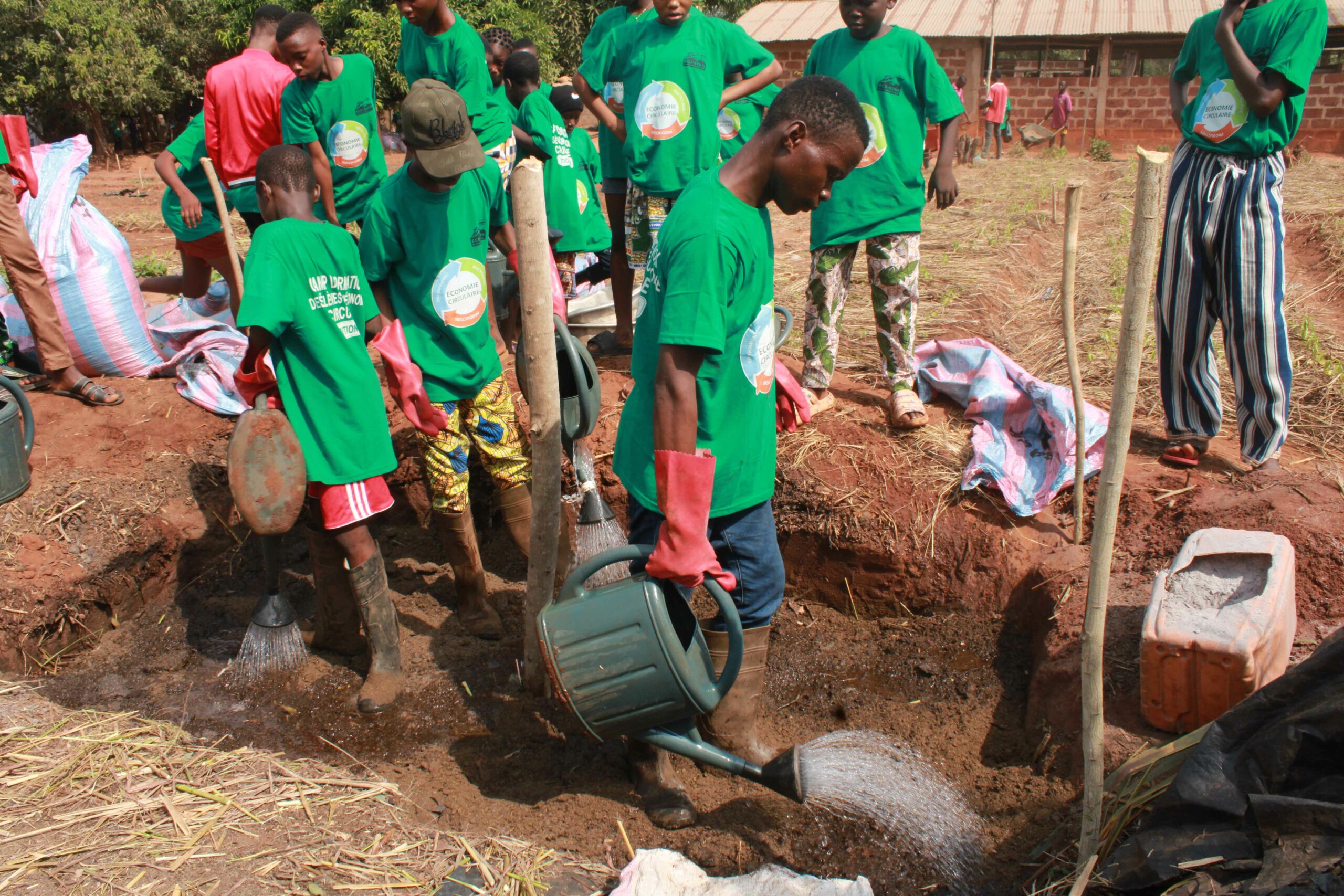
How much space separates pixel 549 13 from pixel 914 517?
1907 centimetres

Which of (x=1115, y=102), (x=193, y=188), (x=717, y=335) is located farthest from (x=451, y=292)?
(x=1115, y=102)

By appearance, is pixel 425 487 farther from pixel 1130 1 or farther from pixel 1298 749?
pixel 1130 1

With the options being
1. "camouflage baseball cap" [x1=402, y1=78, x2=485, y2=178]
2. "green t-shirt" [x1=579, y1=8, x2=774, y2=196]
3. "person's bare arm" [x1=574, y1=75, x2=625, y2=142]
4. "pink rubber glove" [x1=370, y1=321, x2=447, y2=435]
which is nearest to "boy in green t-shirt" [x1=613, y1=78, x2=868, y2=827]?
"pink rubber glove" [x1=370, y1=321, x2=447, y2=435]

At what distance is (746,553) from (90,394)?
3.77 m

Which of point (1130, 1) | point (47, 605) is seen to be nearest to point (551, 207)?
point (47, 605)

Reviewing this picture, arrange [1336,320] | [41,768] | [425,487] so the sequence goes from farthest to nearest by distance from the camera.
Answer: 1. [1336,320]
2. [425,487]
3. [41,768]

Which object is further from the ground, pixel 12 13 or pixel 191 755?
pixel 12 13

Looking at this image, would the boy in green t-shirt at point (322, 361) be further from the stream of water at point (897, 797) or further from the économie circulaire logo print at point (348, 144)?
the économie circulaire logo print at point (348, 144)

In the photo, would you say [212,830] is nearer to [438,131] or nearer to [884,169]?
[438,131]

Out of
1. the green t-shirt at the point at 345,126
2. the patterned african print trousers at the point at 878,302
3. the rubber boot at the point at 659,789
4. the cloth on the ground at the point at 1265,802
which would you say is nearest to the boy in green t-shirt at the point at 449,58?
the green t-shirt at the point at 345,126

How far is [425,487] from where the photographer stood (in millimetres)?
4609

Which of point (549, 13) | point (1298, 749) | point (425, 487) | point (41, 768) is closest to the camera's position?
point (1298, 749)

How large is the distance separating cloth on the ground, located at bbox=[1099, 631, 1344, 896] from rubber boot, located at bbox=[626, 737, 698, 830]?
111 cm

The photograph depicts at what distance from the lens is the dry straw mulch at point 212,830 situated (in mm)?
2232
